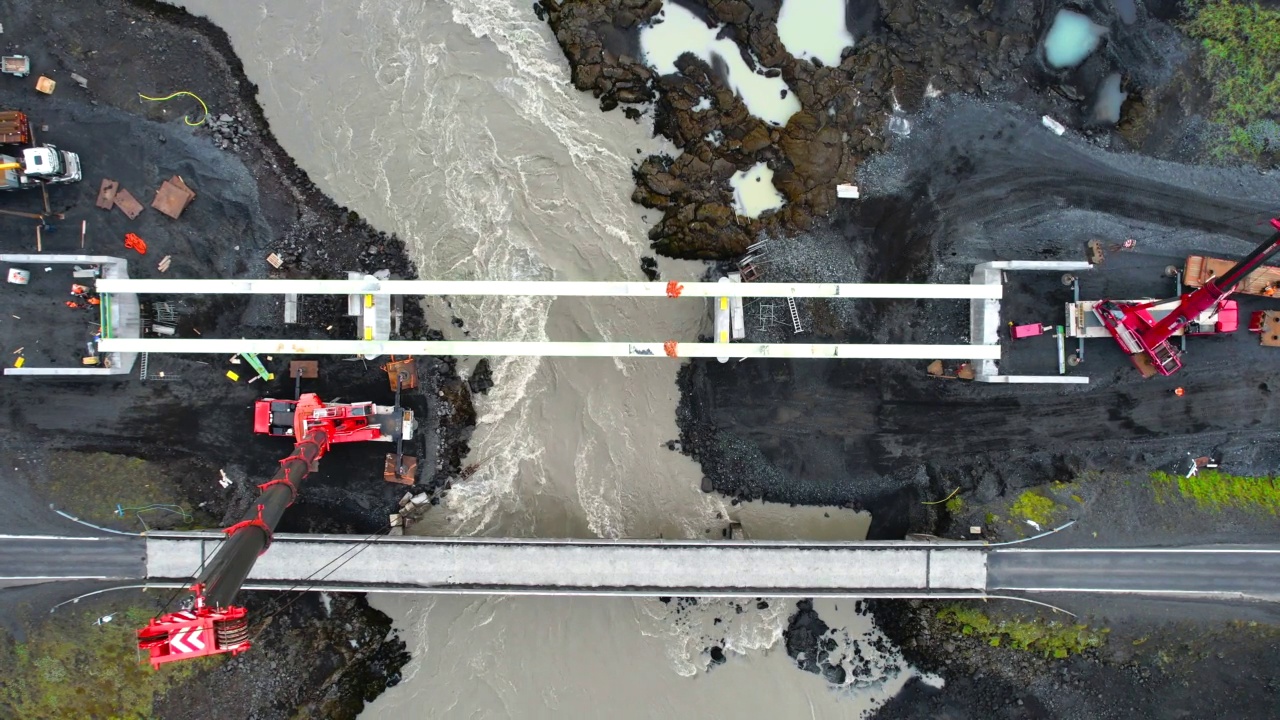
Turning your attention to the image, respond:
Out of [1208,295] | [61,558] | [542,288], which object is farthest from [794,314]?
[61,558]

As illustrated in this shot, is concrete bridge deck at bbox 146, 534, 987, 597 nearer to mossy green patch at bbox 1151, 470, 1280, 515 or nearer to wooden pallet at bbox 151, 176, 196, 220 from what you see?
mossy green patch at bbox 1151, 470, 1280, 515

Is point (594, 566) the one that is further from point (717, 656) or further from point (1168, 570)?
point (1168, 570)

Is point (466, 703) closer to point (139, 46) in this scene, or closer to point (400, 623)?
point (400, 623)

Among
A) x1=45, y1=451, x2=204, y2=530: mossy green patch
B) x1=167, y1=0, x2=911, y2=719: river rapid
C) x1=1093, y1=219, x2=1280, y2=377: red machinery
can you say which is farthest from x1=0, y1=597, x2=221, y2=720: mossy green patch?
x1=1093, y1=219, x2=1280, y2=377: red machinery

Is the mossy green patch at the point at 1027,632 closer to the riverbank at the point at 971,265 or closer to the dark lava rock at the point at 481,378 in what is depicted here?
the riverbank at the point at 971,265

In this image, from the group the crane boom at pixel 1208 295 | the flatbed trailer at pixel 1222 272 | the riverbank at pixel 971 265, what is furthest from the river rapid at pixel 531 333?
the flatbed trailer at pixel 1222 272
